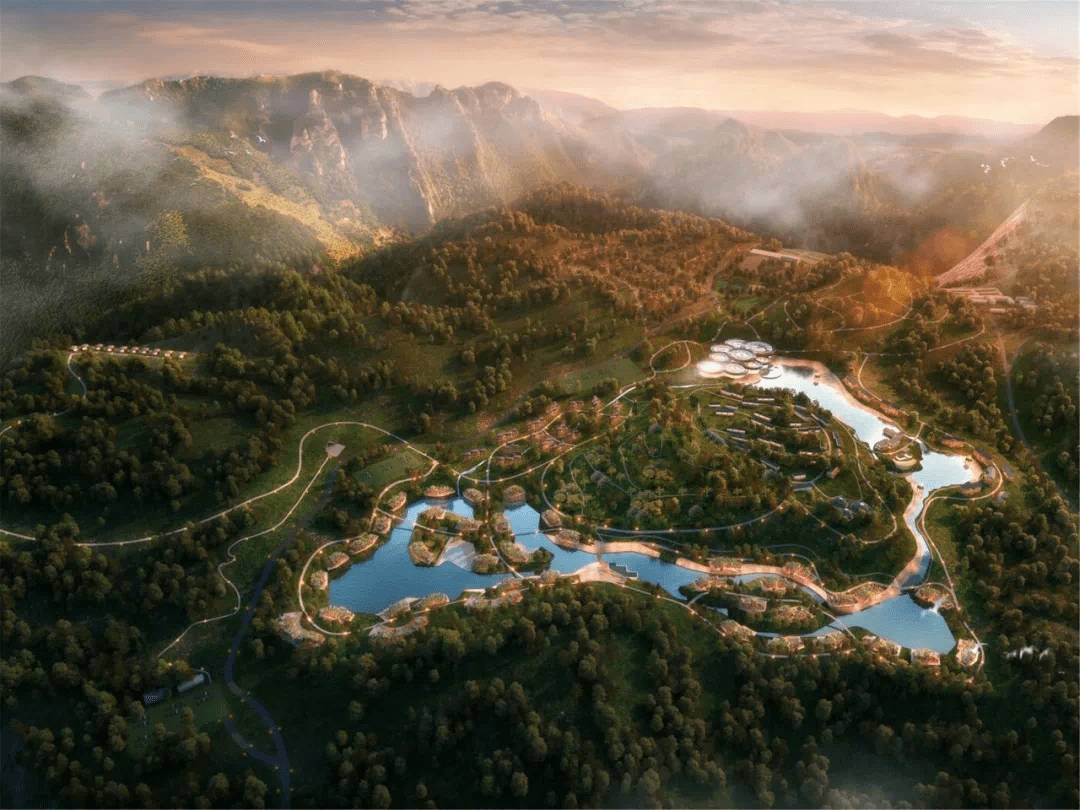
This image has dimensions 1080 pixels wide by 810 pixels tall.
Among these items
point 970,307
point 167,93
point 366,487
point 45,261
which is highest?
point 167,93

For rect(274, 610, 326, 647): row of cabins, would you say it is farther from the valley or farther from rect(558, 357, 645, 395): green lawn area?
rect(558, 357, 645, 395): green lawn area

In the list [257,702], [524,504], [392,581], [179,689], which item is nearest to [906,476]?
[524,504]

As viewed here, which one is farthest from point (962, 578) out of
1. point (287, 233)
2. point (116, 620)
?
point (287, 233)

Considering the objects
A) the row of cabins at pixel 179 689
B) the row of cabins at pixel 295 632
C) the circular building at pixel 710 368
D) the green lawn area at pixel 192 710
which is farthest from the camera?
the circular building at pixel 710 368

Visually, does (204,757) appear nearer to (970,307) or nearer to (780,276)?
(780,276)

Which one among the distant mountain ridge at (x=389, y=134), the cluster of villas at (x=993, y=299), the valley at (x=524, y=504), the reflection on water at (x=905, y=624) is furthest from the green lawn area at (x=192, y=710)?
the distant mountain ridge at (x=389, y=134)

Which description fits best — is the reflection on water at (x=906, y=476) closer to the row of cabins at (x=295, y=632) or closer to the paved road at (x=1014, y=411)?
the paved road at (x=1014, y=411)

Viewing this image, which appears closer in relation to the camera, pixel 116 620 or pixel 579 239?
pixel 116 620

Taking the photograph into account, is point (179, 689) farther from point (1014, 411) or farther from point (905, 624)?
point (1014, 411)
